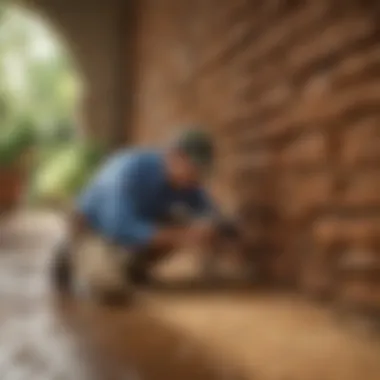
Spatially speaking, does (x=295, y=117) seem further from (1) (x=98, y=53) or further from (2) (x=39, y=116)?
(2) (x=39, y=116)


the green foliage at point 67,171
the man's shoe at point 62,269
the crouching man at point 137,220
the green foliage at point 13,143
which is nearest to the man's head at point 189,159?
the crouching man at point 137,220

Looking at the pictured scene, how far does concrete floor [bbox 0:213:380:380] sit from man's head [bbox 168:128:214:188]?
455 millimetres

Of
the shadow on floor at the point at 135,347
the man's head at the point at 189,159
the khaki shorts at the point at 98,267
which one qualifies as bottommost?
the shadow on floor at the point at 135,347

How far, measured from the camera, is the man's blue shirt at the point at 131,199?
9.76 ft

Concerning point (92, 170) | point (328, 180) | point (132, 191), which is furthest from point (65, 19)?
point (328, 180)

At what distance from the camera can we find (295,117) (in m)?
2.93

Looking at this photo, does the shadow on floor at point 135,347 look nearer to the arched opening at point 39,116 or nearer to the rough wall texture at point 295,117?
the rough wall texture at point 295,117

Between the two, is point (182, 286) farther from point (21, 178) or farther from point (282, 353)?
point (21, 178)

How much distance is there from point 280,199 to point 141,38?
11.7ft

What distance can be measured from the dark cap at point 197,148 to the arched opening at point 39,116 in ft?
11.2

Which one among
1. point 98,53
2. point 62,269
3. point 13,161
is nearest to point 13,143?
point 13,161

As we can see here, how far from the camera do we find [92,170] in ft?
21.1

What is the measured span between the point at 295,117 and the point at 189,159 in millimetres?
470

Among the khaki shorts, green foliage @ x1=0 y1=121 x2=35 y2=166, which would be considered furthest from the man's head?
green foliage @ x1=0 y1=121 x2=35 y2=166
